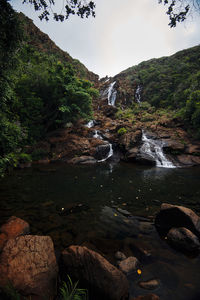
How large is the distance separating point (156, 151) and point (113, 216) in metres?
14.1

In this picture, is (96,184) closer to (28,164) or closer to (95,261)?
(95,261)

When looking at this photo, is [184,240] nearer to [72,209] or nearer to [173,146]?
[72,209]

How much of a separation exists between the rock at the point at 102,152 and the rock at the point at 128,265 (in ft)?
48.2

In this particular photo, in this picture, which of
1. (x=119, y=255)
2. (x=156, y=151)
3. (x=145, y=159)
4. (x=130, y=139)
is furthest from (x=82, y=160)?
(x=119, y=255)

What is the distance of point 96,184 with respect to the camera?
8641 millimetres

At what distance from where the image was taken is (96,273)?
7.41 feet

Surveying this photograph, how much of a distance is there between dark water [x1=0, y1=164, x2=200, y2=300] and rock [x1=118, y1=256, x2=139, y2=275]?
121 millimetres

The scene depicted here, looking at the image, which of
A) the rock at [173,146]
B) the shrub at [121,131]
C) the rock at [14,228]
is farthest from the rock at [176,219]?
the shrub at [121,131]

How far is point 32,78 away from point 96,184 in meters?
15.5

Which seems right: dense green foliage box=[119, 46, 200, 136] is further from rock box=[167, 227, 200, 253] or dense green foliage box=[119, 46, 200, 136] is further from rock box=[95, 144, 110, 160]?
rock box=[167, 227, 200, 253]

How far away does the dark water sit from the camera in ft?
8.85

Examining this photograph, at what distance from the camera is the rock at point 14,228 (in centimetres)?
343

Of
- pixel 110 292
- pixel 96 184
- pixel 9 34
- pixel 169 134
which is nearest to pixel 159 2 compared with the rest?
pixel 9 34

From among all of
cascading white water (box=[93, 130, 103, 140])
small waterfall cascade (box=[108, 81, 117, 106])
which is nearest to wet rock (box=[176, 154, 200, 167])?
cascading white water (box=[93, 130, 103, 140])
